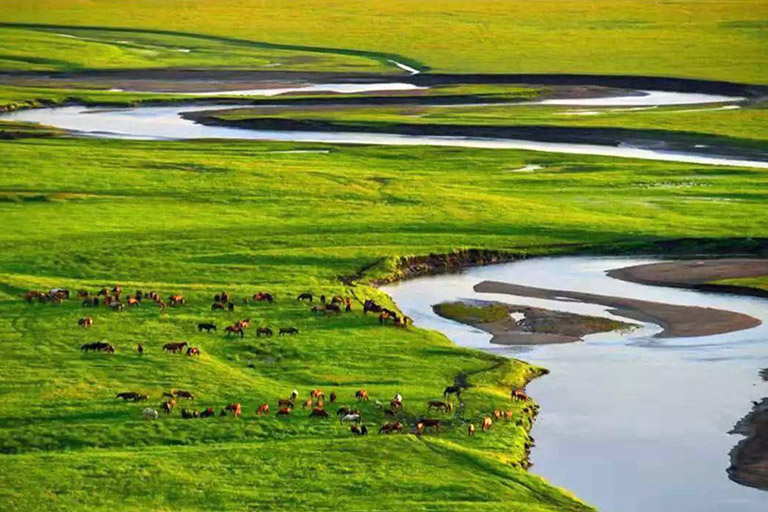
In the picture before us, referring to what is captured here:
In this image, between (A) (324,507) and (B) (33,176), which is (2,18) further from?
(A) (324,507)

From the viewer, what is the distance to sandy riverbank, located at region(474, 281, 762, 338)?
51.0 m

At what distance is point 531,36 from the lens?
6688 inches

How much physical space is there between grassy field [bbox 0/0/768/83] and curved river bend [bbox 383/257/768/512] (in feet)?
260

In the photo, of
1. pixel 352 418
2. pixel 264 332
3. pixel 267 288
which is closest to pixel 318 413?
pixel 352 418

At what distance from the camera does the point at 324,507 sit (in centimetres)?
3244

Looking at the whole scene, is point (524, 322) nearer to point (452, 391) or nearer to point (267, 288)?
point (267, 288)

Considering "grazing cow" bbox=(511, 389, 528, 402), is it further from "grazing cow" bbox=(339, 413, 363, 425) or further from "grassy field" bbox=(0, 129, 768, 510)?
"grazing cow" bbox=(339, 413, 363, 425)

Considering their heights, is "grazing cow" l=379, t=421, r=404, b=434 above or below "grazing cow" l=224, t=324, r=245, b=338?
below

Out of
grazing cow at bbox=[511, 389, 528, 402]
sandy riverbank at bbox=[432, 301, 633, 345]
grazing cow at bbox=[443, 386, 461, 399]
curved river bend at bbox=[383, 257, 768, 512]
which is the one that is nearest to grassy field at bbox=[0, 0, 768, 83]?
curved river bend at bbox=[383, 257, 768, 512]

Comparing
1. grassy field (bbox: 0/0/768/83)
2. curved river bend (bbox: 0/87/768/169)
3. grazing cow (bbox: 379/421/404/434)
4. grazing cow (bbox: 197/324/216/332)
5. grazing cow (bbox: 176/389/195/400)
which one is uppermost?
grassy field (bbox: 0/0/768/83)

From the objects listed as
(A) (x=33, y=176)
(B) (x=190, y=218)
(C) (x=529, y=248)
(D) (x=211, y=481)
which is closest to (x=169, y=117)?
(A) (x=33, y=176)

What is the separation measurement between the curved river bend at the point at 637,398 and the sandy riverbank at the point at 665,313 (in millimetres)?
612

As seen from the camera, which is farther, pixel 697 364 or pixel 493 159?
pixel 493 159

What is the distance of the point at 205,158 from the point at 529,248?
2766 centimetres
